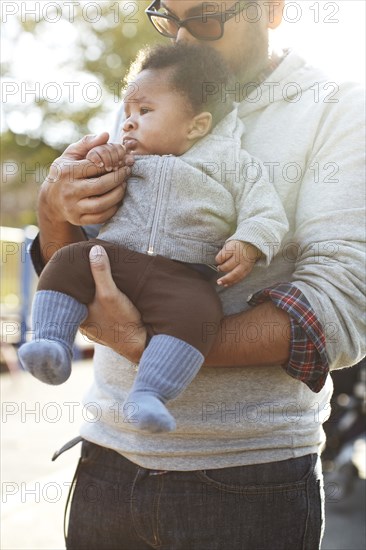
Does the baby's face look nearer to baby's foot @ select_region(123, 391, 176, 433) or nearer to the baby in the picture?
the baby

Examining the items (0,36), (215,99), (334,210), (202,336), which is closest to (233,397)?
(202,336)

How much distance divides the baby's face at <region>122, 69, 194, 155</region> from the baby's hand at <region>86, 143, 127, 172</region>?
0.37ft

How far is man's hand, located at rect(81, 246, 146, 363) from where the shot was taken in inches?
63.7

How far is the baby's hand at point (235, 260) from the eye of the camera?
1662 millimetres

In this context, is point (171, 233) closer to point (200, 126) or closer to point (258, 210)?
point (258, 210)

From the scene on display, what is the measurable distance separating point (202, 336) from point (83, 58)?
1964cm

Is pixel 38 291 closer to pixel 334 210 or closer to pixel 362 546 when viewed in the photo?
pixel 334 210

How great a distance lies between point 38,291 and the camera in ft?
5.55

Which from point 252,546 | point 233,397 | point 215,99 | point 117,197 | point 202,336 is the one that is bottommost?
point 252,546

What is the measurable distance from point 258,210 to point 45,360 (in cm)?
60

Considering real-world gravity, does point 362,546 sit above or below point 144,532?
below

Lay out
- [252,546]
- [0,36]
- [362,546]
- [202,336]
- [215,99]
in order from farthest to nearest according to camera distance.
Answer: [0,36]
[362,546]
[215,99]
[252,546]
[202,336]

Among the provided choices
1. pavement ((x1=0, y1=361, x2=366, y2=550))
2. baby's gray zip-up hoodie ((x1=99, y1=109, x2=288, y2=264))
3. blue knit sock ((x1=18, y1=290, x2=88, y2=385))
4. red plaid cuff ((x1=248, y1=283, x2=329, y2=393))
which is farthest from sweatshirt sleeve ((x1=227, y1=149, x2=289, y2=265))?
pavement ((x1=0, y1=361, x2=366, y2=550))

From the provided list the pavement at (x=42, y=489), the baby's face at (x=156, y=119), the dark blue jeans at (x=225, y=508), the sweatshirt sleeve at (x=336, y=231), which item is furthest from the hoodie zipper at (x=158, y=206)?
the pavement at (x=42, y=489)
